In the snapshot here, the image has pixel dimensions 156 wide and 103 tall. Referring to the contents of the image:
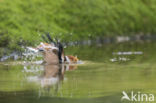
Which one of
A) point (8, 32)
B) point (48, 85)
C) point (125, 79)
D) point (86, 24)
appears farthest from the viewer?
point (86, 24)

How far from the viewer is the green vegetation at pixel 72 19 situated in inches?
1032

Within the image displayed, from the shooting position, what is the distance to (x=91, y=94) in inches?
459

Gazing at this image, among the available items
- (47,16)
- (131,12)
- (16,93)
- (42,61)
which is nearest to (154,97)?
(16,93)

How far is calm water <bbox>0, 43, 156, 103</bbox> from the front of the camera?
11.3 metres

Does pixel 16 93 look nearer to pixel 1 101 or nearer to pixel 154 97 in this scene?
pixel 1 101

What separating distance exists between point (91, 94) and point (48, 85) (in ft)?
5.29

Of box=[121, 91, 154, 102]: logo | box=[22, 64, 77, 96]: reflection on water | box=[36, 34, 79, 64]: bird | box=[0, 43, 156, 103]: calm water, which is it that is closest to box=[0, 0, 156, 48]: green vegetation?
box=[36, 34, 79, 64]: bird

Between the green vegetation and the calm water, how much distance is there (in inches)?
151

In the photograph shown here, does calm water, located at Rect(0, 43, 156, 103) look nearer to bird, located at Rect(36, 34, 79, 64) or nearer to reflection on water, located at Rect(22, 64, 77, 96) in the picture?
reflection on water, located at Rect(22, 64, 77, 96)

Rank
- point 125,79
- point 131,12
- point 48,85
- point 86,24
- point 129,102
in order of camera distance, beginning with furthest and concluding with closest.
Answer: point 131,12 < point 86,24 < point 125,79 < point 48,85 < point 129,102

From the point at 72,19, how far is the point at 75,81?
2576 centimetres

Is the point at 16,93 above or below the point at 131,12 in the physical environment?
below

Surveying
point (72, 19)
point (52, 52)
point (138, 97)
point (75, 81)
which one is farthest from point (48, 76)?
point (72, 19)

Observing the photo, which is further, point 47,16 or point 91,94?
point 47,16
